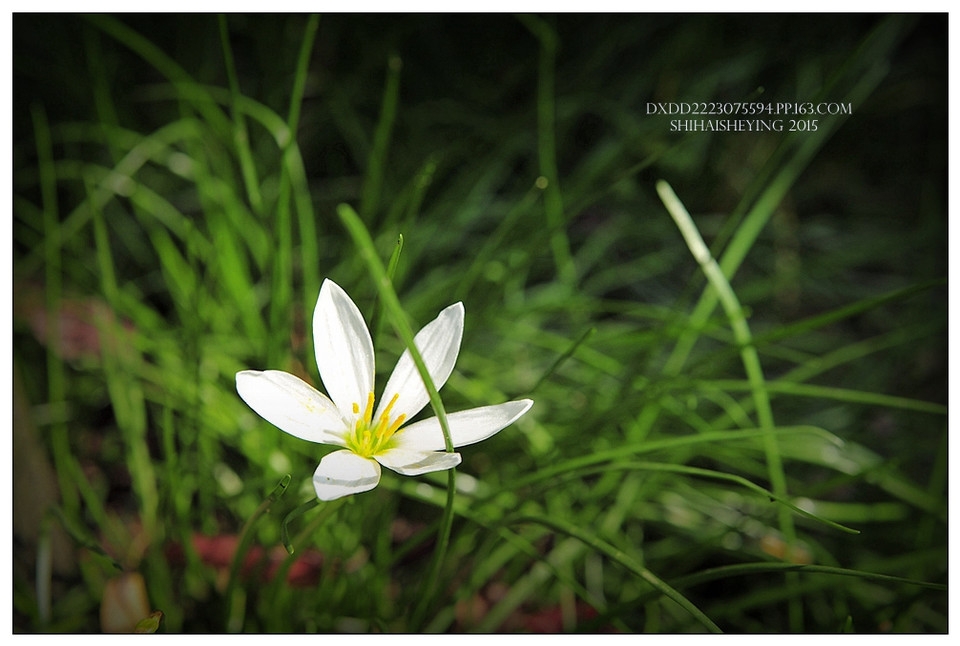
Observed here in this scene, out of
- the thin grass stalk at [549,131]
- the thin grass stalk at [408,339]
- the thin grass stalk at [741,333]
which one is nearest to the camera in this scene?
the thin grass stalk at [408,339]

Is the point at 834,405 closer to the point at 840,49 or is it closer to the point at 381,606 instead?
the point at 840,49

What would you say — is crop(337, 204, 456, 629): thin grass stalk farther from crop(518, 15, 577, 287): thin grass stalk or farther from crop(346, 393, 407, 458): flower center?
crop(518, 15, 577, 287): thin grass stalk

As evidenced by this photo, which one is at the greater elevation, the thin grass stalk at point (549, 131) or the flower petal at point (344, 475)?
the thin grass stalk at point (549, 131)

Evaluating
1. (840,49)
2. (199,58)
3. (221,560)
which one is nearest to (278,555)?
(221,560)

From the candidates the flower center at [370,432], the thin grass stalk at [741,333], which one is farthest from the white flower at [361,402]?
the thin grass stalk at [741,333]

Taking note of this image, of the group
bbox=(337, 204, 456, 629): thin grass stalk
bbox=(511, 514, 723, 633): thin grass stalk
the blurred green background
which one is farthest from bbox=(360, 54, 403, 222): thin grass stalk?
bbox=(511, 514, 723, 633): thin grass stalk

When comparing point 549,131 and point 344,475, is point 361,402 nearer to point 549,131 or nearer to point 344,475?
point 344,475

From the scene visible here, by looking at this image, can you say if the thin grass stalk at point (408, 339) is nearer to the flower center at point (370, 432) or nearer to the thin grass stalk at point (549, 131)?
the flower center at point (370, 432)

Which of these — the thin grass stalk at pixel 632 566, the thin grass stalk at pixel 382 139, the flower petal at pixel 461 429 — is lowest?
the thin grass stalk at pixel 632 566
